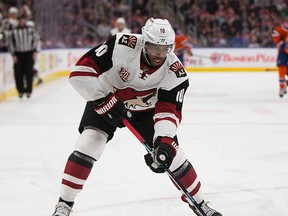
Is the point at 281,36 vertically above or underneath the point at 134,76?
underneath

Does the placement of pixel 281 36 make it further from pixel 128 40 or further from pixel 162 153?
pixel 162 153

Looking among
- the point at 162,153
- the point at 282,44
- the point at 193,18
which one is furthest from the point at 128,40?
the point at 193,18

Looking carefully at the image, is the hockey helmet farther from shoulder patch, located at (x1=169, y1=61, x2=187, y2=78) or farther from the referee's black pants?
the referee's black pants

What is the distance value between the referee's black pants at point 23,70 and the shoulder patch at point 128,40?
658cm

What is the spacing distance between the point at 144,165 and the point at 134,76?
1739 millimetres

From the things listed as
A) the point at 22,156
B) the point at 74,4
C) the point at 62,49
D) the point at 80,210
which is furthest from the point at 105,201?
the point at 74,4

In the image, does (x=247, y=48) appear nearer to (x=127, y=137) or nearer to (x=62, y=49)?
(x=62, y=49)

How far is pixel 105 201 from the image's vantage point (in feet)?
12.1

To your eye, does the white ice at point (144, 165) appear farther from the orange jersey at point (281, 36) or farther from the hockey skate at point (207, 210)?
the orange jersey at point (281, 36)

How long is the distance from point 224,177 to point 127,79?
4.84ft

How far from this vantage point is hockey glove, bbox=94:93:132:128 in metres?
3.02

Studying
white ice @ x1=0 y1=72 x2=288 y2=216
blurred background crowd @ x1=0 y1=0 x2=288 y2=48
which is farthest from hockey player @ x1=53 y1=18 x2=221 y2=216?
blurred background crowd @ x1=0 y1=0 x2=288 y2=48

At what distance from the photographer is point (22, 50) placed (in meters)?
9.62

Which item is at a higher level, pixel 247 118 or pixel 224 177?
pixel 224 177
